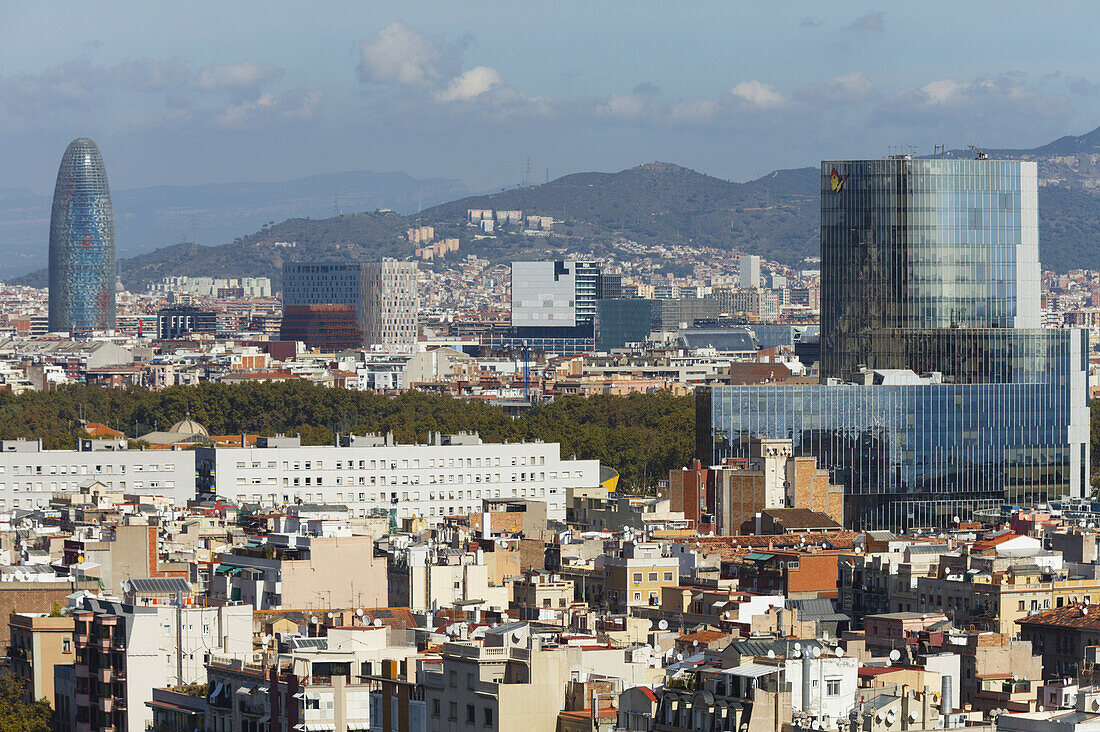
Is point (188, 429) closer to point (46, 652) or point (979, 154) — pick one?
point (979, 154)

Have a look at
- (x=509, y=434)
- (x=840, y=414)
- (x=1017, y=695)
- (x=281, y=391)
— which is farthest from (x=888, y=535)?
(x=281, y=391)

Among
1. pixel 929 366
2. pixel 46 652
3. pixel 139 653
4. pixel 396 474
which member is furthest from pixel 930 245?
pixel 139 653

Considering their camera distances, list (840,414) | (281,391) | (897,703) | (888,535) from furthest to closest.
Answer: (281,391), (840,414), (888,535), (897,703)

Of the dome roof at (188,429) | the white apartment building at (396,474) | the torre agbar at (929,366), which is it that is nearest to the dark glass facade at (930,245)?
the torre agbar at (929,366)

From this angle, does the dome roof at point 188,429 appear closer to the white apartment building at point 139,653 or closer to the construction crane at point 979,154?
the construction crane at point 979,154

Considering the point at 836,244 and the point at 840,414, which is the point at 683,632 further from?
the point at 836,244

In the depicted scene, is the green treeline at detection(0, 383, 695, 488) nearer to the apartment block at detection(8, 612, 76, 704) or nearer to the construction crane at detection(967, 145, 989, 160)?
the construction crane at detection(967, 145, 989, 160)

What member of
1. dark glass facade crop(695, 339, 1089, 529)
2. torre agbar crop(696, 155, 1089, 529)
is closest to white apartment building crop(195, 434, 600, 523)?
dark glass facade crop(695, 339, 1089, 529)
